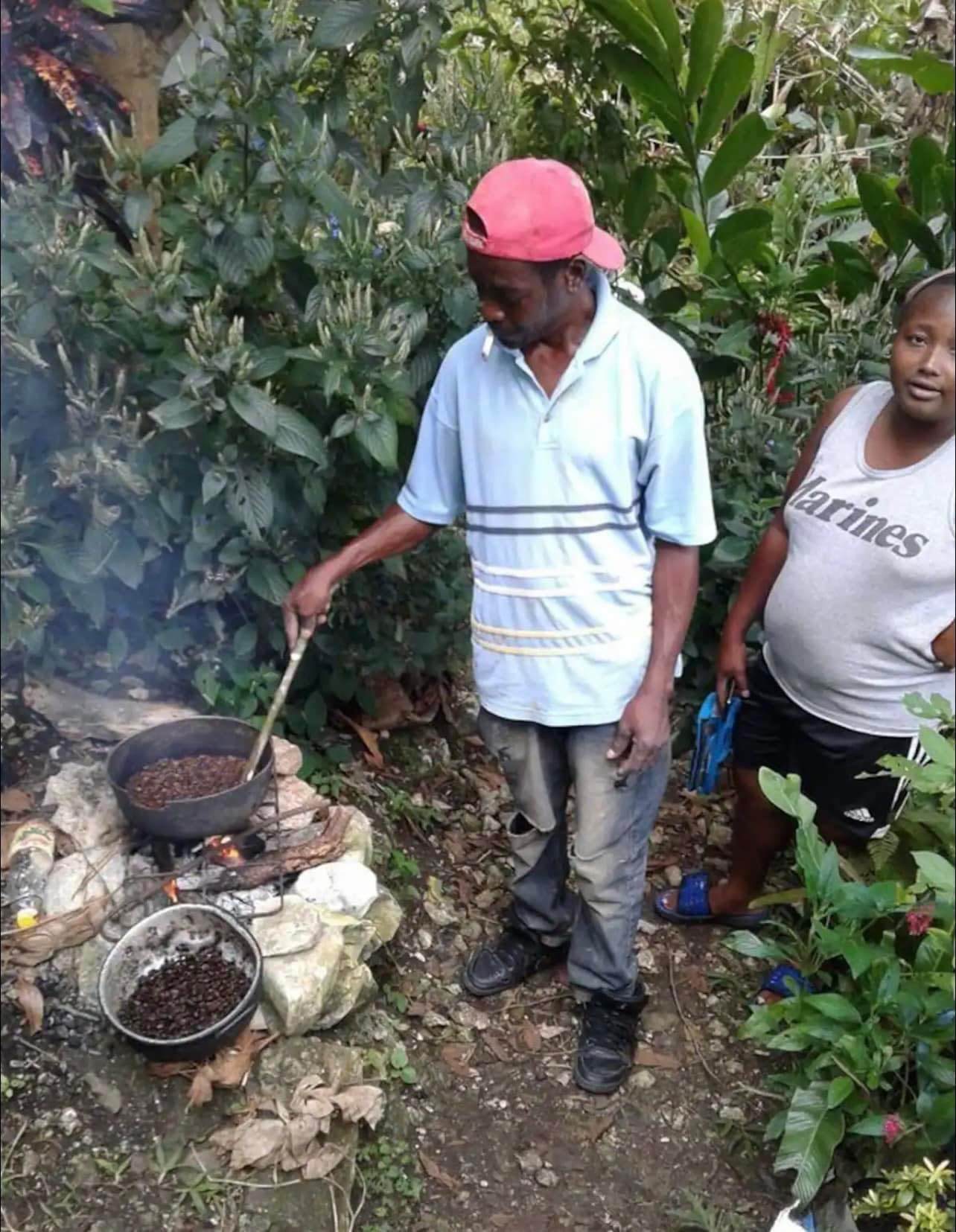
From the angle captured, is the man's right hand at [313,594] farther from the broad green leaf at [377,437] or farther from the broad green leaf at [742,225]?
the broad green leaf at [742,225]

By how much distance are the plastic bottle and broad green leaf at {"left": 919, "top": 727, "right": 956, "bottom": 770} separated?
1.88 m

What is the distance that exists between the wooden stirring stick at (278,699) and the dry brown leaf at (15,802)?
54cm

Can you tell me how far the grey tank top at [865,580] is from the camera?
1932 mm

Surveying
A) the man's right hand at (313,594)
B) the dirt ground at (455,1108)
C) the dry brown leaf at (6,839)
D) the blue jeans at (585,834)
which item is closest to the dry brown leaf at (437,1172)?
the dirt ground at (455,1108)

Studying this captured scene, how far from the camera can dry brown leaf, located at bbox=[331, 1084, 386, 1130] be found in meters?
2.29

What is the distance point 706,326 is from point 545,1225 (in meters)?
2.57

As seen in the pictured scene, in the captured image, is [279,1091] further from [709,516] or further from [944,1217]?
[709,516]

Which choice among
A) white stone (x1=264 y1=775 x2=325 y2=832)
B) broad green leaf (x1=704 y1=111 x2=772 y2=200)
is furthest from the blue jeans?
broad green leaf (x1=704 y1=111 x2=772 y2=200)

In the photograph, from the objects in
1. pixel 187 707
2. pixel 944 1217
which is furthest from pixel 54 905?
pixel 944 1217

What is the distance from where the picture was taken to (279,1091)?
2.29m

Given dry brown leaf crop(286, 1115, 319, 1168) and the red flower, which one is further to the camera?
dry brown leaf crop(286, 1115, 319, 1168)

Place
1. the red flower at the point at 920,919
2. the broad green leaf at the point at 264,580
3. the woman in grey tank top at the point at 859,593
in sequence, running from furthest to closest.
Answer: the broad green leaf at the point at 264,580
the red flower at the point at 920,919
the woman in grey tank top at the point at 859,593

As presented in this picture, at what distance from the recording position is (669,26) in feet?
9.31

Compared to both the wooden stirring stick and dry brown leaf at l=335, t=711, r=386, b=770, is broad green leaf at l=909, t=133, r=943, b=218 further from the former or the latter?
dry brown leaf at l=335, t=711, r=386, b=770
